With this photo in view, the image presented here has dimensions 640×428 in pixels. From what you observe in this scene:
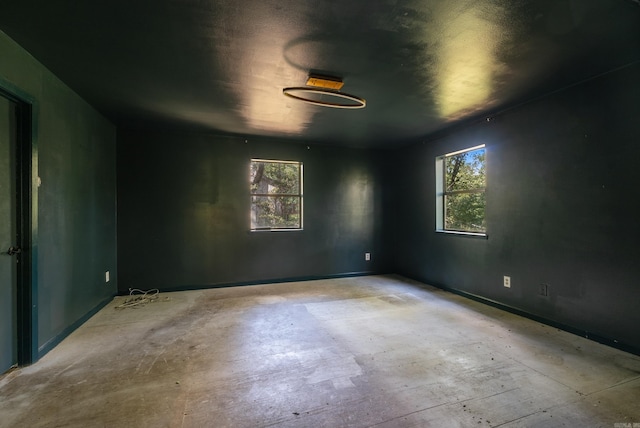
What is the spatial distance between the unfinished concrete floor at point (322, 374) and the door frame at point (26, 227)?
0.22 metres

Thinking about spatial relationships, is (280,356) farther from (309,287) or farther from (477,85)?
(477,85)

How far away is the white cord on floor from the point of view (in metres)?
3.69

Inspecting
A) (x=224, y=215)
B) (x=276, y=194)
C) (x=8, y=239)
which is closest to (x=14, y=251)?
(x=8, y=239)

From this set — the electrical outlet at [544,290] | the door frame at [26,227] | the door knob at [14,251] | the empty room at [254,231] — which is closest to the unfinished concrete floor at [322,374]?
the empty room at [254,231]

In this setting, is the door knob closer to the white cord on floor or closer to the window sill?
the white cord on floor

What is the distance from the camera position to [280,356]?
2367 millimetres

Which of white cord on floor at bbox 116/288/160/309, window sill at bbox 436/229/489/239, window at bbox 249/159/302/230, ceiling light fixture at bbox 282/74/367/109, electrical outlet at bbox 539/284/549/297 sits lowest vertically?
white cord on floor at bbox 116/288/160/309

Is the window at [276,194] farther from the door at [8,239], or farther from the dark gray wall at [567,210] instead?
the door at [8,239]

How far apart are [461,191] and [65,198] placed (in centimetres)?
469

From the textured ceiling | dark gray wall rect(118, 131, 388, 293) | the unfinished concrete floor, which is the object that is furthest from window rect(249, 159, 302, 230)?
the unfinished concrete floor

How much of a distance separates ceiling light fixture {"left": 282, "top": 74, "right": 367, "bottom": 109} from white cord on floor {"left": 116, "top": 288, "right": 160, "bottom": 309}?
3211 millimetres

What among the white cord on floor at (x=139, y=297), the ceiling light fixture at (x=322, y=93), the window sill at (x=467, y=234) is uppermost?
the ceiling light fixture at (x=322, y=93)

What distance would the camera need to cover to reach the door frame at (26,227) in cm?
218

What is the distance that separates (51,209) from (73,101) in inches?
45.3
